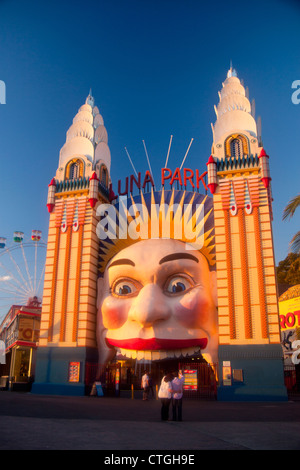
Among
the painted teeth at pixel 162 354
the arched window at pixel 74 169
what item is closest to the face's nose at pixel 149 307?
the painted teeth at pixel 162 354

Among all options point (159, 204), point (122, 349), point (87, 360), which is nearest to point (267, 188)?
point (159, 204)

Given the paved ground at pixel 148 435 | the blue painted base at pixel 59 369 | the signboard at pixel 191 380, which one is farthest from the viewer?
the blue painted base at pixel 59 369

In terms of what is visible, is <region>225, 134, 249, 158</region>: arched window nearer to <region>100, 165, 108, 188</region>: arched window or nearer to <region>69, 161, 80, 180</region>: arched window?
<region>100, 165, 108, 188</region>: arched window

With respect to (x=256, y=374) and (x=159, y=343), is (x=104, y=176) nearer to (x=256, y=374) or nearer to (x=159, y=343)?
(x=159, y=343)

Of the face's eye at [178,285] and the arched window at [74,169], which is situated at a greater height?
the arched window at [74,169]

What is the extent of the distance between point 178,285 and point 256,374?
5.86 meters

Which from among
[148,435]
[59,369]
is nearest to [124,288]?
[59,369]

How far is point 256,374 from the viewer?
2022 cm

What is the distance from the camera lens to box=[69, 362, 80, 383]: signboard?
2273cm

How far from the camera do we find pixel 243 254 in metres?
21.9

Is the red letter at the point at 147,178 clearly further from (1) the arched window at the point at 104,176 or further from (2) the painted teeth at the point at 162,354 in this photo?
(2) the painted teeth at the point at 162,354

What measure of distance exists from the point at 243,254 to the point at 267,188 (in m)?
4.06

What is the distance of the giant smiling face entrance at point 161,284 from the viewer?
2128cm

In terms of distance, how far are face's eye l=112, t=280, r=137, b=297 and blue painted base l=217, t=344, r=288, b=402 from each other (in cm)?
607
